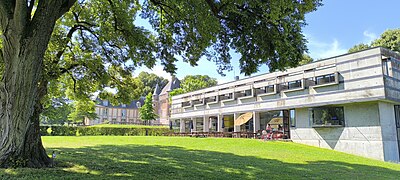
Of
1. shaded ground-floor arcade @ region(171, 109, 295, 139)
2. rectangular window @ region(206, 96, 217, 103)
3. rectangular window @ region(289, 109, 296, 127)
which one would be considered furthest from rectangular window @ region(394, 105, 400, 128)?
rectangular window @ region(206, 96, 217, 103)

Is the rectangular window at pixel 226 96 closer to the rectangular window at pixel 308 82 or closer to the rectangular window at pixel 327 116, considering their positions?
the rectangular window at pixel 308 82

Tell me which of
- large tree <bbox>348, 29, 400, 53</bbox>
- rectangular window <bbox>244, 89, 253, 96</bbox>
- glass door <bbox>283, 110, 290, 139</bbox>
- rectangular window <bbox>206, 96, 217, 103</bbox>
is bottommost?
glass door <bbox>283, 110, 290, 139</bbox>

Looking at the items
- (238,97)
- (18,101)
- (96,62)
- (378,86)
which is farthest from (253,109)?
(18,101)

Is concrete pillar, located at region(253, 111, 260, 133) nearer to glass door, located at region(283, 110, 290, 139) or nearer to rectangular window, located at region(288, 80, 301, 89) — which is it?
glass door, located at region(283, 110, 290, 139)

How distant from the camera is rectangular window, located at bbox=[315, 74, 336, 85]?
69.4 feet

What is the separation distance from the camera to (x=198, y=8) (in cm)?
765

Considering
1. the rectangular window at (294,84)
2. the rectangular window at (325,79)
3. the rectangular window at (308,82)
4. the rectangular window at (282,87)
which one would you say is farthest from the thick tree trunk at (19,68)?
the rectangular window at (282,87)

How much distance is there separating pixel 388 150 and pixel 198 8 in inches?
712

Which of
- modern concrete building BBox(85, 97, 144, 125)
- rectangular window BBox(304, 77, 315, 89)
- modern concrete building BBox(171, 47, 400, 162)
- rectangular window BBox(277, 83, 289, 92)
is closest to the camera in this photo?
modern concrete building BBox(171, 47, 400, 162)

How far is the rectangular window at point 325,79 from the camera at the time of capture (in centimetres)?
2117

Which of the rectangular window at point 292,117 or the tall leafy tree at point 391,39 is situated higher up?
the tall leafy tree at point 391,39

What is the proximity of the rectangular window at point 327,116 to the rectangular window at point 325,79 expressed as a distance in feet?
6.87

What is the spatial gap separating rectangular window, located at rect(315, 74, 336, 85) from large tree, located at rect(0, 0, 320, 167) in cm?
1463

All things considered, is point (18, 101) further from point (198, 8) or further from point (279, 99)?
point (279, 99)
